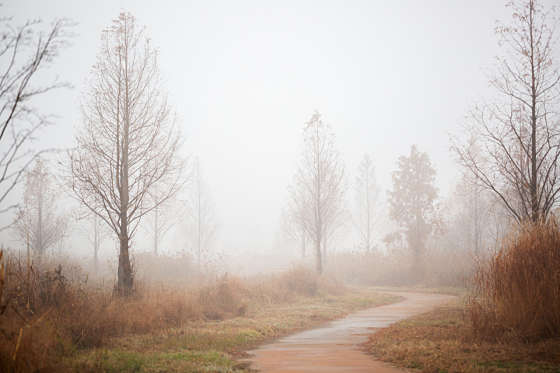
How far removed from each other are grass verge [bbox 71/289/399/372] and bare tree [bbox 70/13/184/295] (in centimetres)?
439

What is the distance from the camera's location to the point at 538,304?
6.88 meters

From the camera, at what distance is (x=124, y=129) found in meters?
13.7

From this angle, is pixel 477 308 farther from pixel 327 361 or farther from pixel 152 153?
pixel 152 153

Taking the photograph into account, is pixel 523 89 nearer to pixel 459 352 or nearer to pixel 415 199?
pixel 459 352

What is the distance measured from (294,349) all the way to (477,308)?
406 centimetres

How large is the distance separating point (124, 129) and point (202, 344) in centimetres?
857

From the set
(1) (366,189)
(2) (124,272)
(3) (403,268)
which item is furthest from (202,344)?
(1) (366,189)

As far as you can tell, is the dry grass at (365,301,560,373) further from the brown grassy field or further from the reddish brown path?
the brown grassy field

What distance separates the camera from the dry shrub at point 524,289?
22.2 feet

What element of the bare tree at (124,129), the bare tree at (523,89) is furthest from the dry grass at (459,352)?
the bare tree at (124,129)

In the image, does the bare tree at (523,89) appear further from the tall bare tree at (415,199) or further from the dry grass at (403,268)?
the tall bare tree at (415,199)

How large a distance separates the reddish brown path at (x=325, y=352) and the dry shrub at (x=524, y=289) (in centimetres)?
265

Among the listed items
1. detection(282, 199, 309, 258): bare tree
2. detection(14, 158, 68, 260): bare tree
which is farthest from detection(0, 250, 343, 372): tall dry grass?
detection(14, 158, 68, 260): bare tree

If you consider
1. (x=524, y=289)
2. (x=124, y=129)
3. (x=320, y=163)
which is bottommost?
(x=524, y=289)
